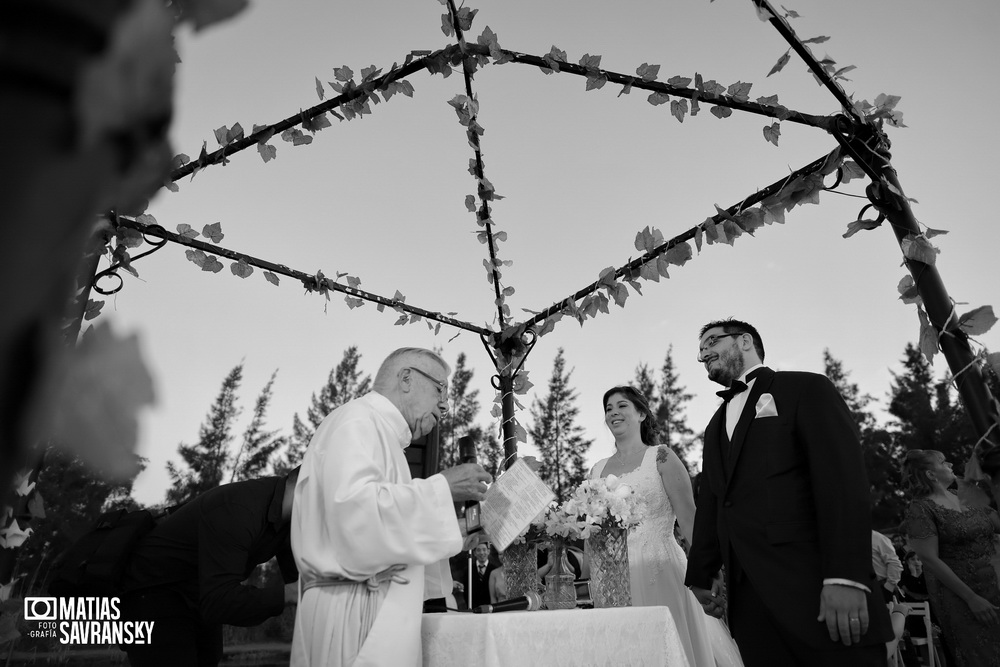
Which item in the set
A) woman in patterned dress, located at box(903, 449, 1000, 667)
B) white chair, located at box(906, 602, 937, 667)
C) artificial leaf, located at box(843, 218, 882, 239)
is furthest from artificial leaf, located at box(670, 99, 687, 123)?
white chair, located at box(906, 602, 937, 667)

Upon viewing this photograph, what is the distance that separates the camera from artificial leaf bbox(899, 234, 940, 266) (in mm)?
2654

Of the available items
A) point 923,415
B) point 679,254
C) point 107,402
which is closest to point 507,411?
point 679,254

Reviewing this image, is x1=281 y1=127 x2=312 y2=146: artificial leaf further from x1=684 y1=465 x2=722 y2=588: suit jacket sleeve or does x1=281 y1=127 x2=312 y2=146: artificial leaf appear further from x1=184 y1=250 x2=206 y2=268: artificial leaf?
x1=684 y1=465 x2=722 y2=588: suit jacket sleeve

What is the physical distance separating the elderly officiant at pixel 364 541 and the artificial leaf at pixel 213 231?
2.71m

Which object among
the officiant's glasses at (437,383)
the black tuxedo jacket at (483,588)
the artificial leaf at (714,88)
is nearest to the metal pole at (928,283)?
the artificial leaf at (714,88)

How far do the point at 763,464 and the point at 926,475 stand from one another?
9.00ft

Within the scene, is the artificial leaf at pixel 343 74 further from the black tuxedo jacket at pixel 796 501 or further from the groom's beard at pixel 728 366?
the black tuxedo jacket at pixel 796 501

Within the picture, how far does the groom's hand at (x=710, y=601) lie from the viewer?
310 cm

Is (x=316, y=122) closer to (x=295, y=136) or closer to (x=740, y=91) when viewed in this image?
(x=295, y=136)

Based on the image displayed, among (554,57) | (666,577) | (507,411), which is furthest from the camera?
(507,411)

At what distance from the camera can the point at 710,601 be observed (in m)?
3.13

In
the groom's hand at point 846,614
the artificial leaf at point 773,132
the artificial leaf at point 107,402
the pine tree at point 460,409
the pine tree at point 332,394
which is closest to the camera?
the artificial leaf at point 107,402

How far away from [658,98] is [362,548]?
281 centimetres

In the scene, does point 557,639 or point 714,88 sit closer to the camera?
point 557,639
